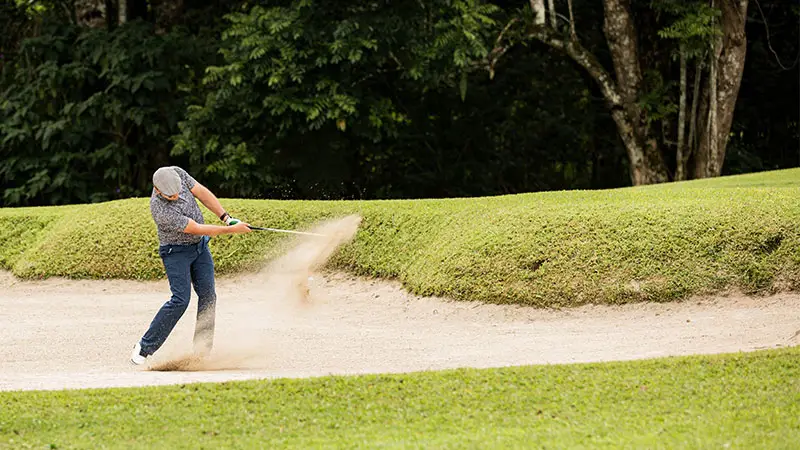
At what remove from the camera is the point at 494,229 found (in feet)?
40.7

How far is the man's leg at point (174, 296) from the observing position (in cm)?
905

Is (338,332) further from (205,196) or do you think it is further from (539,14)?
(539,14)

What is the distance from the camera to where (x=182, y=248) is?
902 centimetres

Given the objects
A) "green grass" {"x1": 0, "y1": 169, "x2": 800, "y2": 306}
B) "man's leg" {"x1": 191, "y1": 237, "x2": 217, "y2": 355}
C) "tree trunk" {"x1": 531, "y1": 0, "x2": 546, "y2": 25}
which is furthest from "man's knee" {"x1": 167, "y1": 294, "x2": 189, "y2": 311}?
"tree trunk" {"x1": 531, "y1": 0, "x2": 546, "y2": 25}

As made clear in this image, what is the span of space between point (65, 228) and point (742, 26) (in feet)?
40.0

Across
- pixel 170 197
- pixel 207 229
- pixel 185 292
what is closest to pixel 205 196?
pixel 170 197

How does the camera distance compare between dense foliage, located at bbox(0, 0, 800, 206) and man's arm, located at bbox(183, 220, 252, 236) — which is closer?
man's arm, located at bbox(183, 220, 252, 236)


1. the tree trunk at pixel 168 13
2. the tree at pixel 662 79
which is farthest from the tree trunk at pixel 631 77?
the tree trunk at pixel 168 13

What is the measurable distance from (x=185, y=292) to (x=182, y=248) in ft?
1.20

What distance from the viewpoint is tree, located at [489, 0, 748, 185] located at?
2062cm

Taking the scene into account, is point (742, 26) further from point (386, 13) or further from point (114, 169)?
point (114, 169)

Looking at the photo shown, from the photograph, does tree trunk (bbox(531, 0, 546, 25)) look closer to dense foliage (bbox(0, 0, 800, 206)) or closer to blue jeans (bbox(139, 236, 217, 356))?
dense foliage (bbox(0, 0, 800, 206))

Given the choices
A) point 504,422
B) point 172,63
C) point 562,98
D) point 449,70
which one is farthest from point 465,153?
point 504,422

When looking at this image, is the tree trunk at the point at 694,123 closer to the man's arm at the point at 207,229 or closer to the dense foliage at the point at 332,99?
the dense foliage at the point at 332,99
